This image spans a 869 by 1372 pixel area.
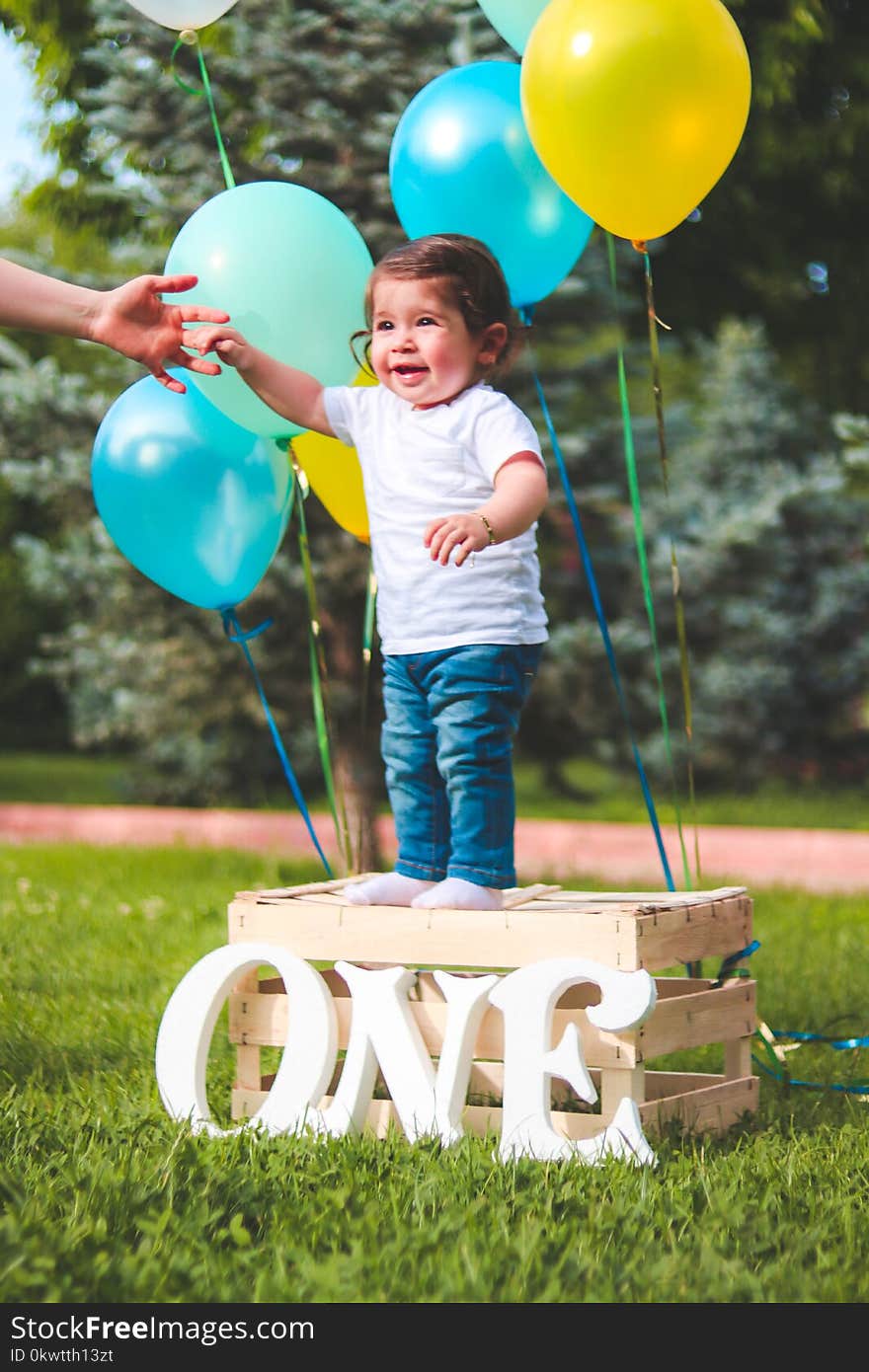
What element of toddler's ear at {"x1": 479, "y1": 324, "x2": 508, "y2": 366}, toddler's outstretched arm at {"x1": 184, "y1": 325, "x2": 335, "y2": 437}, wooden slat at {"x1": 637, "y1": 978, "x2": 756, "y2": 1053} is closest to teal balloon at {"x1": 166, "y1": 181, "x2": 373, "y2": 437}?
toddler's outstretched arm at {"x1": 184, "y1": 325, "x2": 335, "y2": 437}

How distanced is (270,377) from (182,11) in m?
1.00

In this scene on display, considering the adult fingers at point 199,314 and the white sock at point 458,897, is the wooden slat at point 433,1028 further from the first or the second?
the adult fingers at point 199,314

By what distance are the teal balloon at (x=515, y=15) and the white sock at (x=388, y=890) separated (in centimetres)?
186

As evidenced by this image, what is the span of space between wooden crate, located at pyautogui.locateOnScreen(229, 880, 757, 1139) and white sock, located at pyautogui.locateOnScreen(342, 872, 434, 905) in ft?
0.19

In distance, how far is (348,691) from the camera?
21.9ft

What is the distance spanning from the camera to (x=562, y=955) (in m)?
2.42

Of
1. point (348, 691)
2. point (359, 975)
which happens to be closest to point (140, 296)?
point (359, 975)

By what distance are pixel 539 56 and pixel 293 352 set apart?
72 cm

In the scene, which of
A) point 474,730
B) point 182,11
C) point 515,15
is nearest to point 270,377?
point 474,730

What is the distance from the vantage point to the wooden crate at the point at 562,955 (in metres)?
2.40

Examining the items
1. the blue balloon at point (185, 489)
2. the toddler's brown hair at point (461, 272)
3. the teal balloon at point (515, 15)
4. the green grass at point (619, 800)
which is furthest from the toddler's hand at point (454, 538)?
the green grass at point (619, 800)

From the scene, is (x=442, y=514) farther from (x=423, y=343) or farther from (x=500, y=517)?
(x=423, y=343)

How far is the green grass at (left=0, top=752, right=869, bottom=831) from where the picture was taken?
9.15 meters

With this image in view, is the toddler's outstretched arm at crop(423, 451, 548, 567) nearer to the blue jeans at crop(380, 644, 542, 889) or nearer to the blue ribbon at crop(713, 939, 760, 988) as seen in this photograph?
the blue jeans at crop(380, 644, 542, 889)
